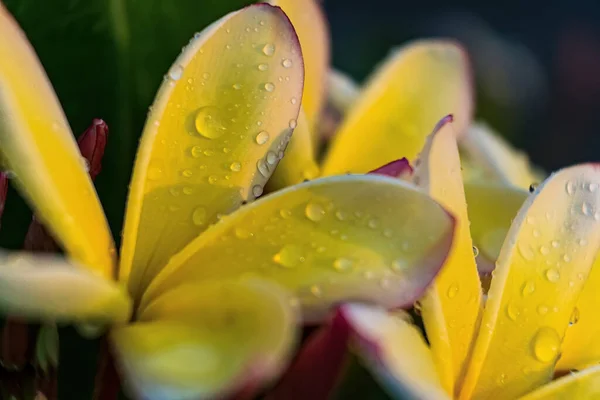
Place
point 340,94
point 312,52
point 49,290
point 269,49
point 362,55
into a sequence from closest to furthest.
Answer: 1. point 49,290
2. point 269,49
3. point 312,52
4. point 340,94
5. point 362,55

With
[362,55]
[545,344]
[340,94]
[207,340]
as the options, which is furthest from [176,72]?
[362,55]

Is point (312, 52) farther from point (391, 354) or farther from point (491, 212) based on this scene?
point (391, 354)

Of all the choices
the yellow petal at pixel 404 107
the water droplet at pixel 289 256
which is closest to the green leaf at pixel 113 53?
the yellow petal at pixel 404 107

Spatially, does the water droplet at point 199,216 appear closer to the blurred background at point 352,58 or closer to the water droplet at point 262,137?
the water droplet at point 262,137

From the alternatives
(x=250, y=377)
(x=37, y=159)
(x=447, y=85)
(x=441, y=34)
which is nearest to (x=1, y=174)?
(x=37, y=159)

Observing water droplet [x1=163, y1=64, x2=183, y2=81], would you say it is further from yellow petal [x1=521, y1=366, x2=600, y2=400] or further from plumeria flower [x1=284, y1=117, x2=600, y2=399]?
yellow petal [x1=521, y1=366, x2=600, y2=400]

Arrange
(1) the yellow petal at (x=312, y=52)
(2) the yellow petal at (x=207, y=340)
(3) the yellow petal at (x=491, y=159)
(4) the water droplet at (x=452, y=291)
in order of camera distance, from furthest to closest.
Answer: (3) the yellow petal at (x=491, y=159)
(1) the yellow petal at (x=312, y=52)
(4) the water droplet at (x=452, y=291)
(2) the yellow petal at (x=207, y=340)

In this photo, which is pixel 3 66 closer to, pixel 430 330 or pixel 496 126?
pixel 430 330
